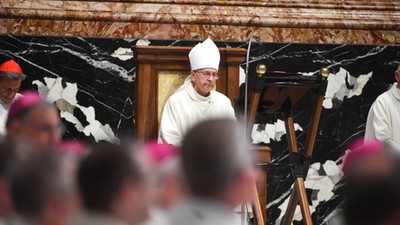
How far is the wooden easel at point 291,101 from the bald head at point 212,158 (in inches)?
219

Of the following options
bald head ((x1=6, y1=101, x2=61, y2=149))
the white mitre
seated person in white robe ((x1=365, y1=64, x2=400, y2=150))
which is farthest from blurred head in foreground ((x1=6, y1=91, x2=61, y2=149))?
seated person in white robe ((x1=365, y1=64, x2=400, y2=150))

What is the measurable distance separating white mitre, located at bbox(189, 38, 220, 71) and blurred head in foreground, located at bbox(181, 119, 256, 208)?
20.9 ft

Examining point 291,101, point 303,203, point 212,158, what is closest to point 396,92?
point 291,101

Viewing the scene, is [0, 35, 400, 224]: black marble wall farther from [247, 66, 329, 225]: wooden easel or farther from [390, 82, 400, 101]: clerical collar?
[247, 66, 329, 225]: wooden easel

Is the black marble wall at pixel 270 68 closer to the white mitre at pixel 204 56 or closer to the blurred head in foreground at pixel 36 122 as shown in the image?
the white mitre at pixel 204 56

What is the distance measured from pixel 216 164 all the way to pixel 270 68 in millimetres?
8118

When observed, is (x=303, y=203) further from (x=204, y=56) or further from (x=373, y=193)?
(x=373, y=193)

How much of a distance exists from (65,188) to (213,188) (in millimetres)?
400

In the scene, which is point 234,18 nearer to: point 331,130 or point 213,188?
point 331,130

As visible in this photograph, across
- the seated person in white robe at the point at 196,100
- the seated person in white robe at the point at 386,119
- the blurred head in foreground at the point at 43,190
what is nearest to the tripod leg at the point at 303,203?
the seated person in white robe at the point at 196,100

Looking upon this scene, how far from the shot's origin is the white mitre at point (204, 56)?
9320mm

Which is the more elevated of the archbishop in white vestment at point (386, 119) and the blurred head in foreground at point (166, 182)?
the archbishop in white vestment at point (386, 119)

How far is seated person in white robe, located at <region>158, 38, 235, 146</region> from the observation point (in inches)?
365

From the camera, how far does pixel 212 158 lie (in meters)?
2.88
